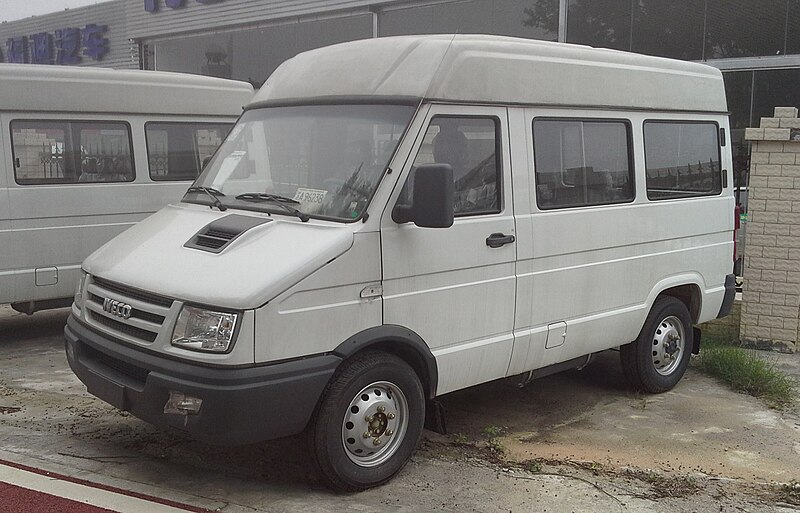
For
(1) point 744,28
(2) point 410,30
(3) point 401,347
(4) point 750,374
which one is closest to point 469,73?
(3) point 401,347

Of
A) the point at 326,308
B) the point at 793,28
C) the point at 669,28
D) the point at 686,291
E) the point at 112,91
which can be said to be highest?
the point at 669,28

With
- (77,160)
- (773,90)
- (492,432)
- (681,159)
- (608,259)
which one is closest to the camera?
(492,432)

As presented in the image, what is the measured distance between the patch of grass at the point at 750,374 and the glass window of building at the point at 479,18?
9.03m

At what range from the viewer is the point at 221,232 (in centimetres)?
482

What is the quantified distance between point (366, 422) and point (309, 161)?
1579 mm

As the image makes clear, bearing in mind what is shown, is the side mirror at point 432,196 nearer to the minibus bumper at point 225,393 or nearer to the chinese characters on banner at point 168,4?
the minibus bumper at point 225,393

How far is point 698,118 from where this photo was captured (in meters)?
7.08

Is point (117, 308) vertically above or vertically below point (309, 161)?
below

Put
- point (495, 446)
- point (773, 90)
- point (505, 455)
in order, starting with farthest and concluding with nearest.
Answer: point (773, 90) < point (495, 446) < point (505, 455)

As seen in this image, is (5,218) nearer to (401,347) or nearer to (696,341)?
(401,347)

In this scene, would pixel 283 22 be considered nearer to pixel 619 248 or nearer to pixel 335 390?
pixel 619 248

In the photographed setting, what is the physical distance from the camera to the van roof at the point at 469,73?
5055 millimetres

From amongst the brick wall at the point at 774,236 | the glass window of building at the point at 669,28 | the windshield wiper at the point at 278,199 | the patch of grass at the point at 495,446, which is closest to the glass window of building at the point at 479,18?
the glass window of building at the point at 669,28

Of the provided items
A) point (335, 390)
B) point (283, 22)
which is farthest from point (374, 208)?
point (283, 22)
